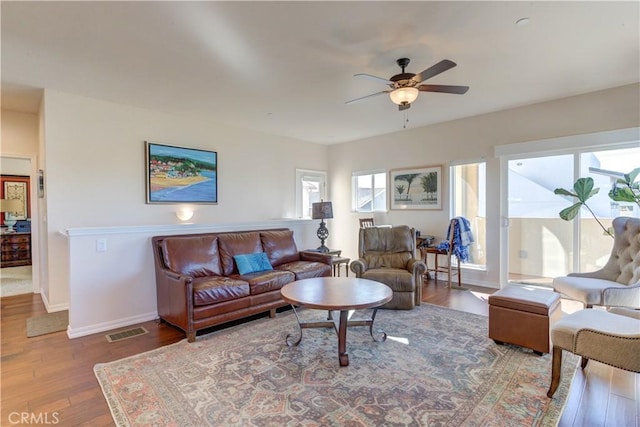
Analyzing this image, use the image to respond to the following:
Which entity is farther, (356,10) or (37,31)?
(37,31)

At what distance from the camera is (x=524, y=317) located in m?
2.65

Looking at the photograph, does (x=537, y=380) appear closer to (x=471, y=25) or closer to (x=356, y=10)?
(x=471, y=25)

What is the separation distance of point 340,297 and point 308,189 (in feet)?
14.5

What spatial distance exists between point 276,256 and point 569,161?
429 cm

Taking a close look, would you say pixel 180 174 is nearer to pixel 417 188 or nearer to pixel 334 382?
pixel 334 382

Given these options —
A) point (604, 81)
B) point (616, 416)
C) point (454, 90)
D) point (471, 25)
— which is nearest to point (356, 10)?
point (471, 25)

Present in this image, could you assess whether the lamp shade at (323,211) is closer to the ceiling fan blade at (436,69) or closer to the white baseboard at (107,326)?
the white baseboard at (107,326)

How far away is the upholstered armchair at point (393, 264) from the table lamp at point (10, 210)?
294 inches

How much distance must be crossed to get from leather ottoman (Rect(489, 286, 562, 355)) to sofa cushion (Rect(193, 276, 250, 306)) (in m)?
2.49

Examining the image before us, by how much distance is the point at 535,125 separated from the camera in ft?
14.4

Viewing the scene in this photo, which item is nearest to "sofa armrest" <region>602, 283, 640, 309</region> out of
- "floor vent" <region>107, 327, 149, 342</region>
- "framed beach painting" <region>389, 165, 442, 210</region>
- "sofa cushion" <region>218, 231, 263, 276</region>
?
"framed beach painting" <region>389, 165, 442, 210</region>

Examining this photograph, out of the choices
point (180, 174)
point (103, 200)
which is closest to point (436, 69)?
point (180, 174)

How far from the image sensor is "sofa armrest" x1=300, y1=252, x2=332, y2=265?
4.34m

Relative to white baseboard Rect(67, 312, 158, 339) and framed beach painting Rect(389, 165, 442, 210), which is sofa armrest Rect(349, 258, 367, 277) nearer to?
framed beach painting Rect(389, 165, 442, 210)
